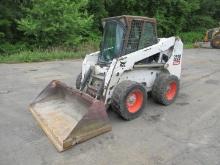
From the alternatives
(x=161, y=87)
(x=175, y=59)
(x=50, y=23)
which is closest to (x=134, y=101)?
(x=161, y=87)

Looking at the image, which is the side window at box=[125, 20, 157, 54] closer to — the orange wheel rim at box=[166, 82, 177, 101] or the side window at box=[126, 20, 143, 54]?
the side window at box=[126, 20, 143, 54]

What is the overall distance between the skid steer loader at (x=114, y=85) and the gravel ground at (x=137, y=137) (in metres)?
0.19

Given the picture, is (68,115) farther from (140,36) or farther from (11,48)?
(11,48)

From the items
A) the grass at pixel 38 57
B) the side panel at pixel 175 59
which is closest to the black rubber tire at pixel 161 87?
the side panel at pixel 175 59

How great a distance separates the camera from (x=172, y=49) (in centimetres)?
644

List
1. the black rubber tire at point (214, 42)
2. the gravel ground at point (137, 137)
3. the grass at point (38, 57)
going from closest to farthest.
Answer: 1. the gravel ground at point (137, 137)
2. the grass at point (38, 57)
3. the black rubber tire at point (214, 42)

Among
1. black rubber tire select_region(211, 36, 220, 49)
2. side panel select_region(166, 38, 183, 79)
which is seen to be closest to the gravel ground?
side panel select_region(166, 38, 183, 79)

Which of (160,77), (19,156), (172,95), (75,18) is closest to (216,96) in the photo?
(172,95)

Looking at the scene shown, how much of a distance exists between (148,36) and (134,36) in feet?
1.45

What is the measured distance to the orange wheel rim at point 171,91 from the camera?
6345 mm

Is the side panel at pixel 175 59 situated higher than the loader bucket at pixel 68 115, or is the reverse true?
the side panel at pixel 175 59

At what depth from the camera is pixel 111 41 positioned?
5.91 m

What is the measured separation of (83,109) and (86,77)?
42.3 inches

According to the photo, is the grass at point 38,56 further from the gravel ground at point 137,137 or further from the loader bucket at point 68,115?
the loader bucket at point 68,115
